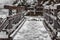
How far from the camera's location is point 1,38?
444 cm

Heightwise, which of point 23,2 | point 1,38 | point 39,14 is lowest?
point 39,14

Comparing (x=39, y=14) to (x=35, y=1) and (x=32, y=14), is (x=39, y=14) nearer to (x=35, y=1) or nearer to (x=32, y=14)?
(x=32, y=14)

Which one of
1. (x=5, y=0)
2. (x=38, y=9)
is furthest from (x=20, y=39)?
(x=5, y=0)

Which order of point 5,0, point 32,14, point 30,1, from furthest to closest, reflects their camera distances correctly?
point 5,0
point 30,1
point 32,14

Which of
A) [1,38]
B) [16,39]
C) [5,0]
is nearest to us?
[1,38]

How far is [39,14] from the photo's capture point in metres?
28.4

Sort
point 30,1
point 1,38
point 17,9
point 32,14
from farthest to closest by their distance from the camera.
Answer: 1. point 30,1
2. point 32,14
3. point 17,9
4. point 1,38

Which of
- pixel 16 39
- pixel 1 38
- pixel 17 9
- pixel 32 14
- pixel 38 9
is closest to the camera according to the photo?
pixel 1 38

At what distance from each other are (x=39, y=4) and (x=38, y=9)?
182cm

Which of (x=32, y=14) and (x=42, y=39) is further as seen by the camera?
(x=32, y=14)

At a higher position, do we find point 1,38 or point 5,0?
point 1,38

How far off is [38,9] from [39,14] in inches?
66.9

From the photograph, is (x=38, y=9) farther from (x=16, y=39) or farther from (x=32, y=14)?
(x=16, y=39)

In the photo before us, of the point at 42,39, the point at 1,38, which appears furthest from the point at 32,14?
the point at 1,38
